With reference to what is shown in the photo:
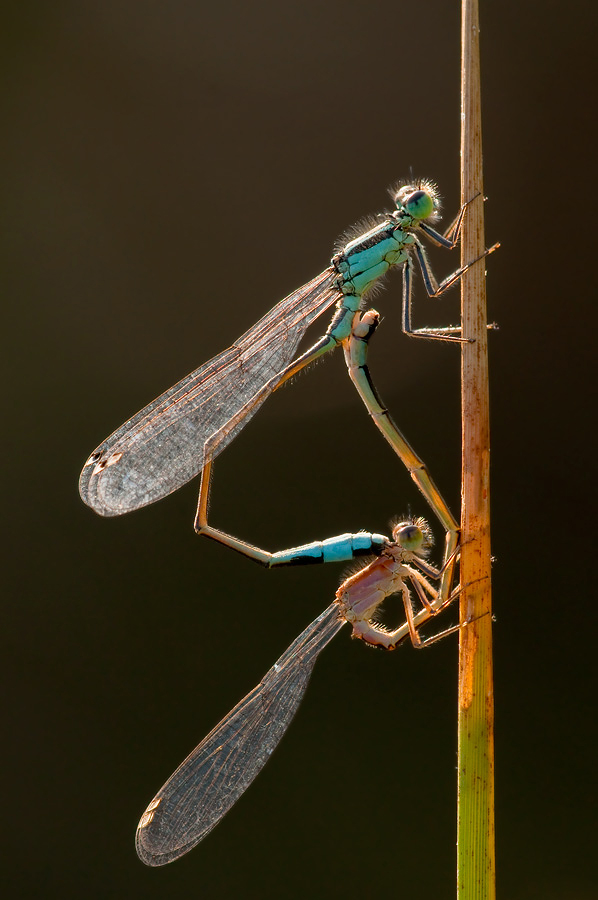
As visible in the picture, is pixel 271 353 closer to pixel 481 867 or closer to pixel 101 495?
pixel 101 495

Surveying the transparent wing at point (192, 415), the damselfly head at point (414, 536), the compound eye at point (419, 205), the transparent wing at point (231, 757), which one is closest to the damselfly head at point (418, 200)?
the compound eye at point (419, 205)

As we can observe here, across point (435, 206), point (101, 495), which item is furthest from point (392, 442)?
point (101, 495)

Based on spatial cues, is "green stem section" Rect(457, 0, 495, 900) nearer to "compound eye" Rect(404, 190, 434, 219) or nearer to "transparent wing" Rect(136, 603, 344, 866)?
"compound eye" Rect(404, 190, 434, 219)

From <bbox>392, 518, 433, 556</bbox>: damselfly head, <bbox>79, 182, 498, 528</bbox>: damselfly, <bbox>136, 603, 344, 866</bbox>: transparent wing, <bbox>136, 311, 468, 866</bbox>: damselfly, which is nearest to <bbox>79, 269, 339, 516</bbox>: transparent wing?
<bbox>79, 182, 498, 528</bbox>: damselfly

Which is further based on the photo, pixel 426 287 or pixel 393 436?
pixel 426 287

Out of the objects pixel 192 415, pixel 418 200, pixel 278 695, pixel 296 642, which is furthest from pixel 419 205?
pixel 278 695

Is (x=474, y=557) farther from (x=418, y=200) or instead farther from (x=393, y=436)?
(x=418, y=200)
